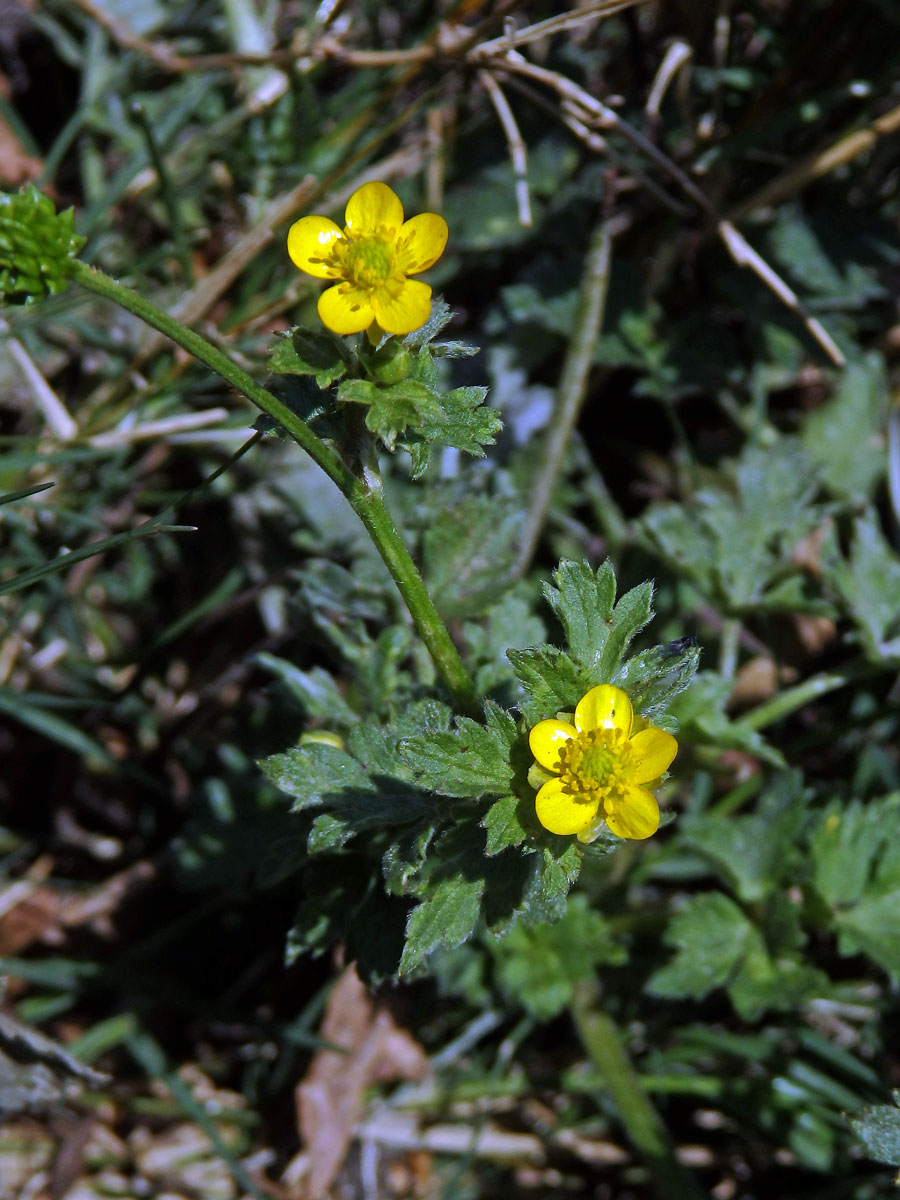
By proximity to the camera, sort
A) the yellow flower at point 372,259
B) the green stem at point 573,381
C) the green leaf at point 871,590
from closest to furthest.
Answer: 1. the yellow flower at point 372,259
2. the green leaf at point 871,590
3. the green stem at point 573,381

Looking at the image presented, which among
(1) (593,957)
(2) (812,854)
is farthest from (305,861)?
(2) (812,854)

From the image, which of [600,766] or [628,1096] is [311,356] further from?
[628,1096]

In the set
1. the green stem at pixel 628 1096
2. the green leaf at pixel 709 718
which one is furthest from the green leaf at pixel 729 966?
the green leaf at pixel 709 718

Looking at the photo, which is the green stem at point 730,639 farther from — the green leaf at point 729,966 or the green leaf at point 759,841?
the green leaf at point 729,966

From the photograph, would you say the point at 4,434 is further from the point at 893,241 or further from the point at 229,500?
the point at 893,241

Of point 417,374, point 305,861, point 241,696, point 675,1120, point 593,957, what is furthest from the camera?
point 241,696

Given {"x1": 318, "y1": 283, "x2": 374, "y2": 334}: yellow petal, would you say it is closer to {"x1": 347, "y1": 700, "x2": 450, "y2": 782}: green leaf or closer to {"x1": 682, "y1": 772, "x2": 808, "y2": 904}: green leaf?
{"x1": 347, "y1": 700, "x2": 450, "y2": 782}: green leaf
